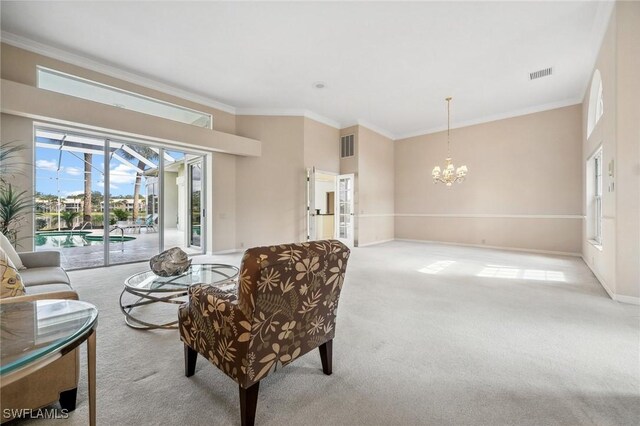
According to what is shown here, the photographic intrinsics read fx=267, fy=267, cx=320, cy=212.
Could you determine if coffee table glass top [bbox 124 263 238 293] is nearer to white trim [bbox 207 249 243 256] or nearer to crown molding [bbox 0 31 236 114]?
white trim [bbox 207 249 243 256]

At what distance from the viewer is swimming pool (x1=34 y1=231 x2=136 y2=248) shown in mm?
4344

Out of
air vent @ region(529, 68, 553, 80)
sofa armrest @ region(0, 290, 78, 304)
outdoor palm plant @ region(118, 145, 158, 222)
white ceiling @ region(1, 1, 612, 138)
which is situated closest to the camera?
sofa armrest @ region(0, 290, 78, 304)

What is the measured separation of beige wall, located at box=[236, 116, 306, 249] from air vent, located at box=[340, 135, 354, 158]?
1.62 meters

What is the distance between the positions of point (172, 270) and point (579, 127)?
27.4ft

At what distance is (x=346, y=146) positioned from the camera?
7707 mm

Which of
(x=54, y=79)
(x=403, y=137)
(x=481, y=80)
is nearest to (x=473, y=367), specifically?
(x=481, y=80)

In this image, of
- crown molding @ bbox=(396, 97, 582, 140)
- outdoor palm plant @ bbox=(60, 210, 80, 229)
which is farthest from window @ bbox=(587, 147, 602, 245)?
outdoor palm plant @ bbox=(60, 210, 80, 229)

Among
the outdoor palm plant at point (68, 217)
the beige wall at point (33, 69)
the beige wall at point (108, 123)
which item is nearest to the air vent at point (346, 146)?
the beige wall at point (108, 123)

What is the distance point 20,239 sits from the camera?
3.84m

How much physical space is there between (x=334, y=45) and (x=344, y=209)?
4.47m

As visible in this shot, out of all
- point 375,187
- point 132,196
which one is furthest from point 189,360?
point 375,187

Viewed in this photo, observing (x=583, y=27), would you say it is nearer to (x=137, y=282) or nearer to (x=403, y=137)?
(x=403, y=137)

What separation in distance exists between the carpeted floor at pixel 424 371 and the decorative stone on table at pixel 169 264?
0.56m

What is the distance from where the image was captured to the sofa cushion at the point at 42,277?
221cm
